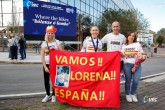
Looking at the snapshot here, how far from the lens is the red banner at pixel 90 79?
20.6 feet

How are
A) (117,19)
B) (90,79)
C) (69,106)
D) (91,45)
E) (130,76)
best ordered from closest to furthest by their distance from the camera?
(90,79), (69,106), (91,45), (130,76), (117,19)

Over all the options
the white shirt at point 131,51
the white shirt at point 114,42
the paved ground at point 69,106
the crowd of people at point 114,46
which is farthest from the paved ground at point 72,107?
the white shirt at point 114,42

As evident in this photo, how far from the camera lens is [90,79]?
252 inches

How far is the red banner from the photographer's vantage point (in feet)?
20.6

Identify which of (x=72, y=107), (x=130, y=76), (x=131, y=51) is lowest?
(x=72, y=107)

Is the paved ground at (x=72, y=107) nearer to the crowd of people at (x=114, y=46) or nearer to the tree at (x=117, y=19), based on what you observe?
the crowd of people at (x=114, y=46)

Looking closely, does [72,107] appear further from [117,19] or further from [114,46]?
[117,19]

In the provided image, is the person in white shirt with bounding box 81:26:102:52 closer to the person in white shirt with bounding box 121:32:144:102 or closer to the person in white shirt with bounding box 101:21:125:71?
the person in white shirt with bounding box 101:21:125:71

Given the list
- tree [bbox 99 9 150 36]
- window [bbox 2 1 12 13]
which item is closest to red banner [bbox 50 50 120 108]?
window [bbox 2 1 12 13]

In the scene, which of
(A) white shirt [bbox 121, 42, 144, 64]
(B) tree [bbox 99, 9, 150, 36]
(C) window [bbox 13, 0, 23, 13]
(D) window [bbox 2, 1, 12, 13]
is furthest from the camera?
(B) tree [bbox 99, 9, 150, 36]

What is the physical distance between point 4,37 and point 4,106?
967 inches

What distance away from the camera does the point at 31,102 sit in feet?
22.8

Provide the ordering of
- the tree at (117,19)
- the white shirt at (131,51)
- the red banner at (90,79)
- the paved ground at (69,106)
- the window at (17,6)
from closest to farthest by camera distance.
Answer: the red banner at (90,79) → the paved ground at (69,106) → the white shirt at (131,51) → the window at (17,6) → the tree at (117,19)

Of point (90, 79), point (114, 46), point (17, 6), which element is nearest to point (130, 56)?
point (114, 46)
